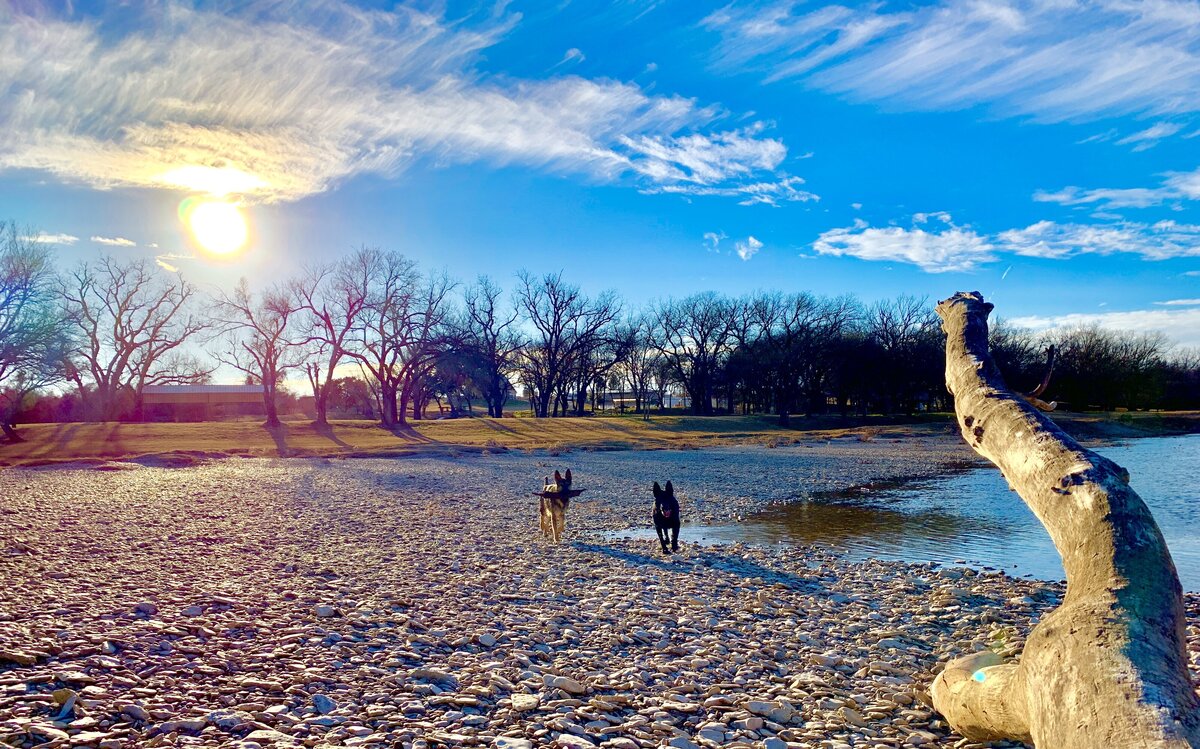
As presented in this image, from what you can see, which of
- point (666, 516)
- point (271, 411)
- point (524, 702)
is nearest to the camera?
point (524, 702)

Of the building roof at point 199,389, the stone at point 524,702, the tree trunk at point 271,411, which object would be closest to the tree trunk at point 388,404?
the tree trunk at point 271,411

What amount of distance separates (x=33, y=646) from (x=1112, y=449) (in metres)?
49.3

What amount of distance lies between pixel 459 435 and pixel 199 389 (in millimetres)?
64295

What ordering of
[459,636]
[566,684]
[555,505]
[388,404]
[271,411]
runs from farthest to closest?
[388,404] → [271,411] → [555,505] → [459,636] → [566,684]

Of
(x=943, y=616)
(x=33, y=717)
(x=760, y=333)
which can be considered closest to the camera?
(x=33, y=717)

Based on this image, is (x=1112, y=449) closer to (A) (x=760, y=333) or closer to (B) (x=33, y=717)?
(A) (x=760, y=333)

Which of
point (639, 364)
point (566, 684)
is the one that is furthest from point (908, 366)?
point (566, 684)

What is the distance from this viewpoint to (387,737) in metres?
4.38

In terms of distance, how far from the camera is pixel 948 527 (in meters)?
15.5

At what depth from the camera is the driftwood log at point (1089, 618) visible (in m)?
2.40

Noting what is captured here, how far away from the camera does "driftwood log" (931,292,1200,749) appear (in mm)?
2400

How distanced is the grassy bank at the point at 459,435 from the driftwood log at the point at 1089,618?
3584 cm

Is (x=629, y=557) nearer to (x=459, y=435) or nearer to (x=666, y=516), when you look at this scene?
(x=666, y=516)

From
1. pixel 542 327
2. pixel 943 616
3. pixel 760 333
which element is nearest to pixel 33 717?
pixel 943 616
